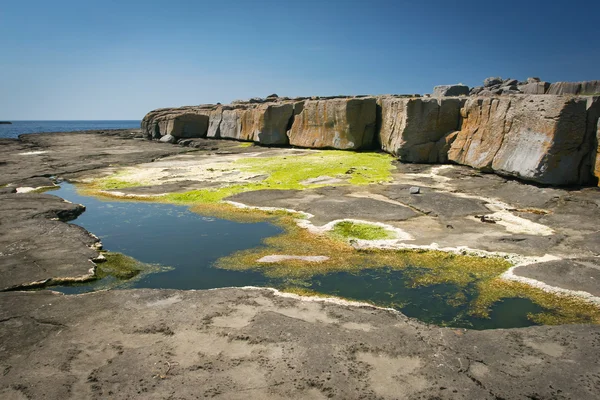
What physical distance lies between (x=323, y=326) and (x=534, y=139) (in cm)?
1194

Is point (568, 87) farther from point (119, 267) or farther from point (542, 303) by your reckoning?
point (119, 267)

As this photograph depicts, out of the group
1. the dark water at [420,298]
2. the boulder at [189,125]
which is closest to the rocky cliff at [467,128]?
the boulder at [189,125]

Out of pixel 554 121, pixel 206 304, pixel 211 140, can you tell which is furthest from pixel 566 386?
pixel 211 140

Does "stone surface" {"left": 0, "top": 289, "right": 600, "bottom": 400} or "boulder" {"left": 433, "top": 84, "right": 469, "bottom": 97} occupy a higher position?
"boulder" {"left": 433, "top": 84, "right": 469, "bottom": 97}

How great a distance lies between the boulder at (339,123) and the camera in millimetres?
25156

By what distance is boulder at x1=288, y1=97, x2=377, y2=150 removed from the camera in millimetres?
25156

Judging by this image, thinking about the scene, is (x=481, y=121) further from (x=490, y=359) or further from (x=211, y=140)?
(x=211, y=140)

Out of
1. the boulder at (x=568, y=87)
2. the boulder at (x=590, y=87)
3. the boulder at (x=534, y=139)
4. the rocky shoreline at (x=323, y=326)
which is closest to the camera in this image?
the rocky shoreline at (x=323, y=326)

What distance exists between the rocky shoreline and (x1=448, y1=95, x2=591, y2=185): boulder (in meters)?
0.07

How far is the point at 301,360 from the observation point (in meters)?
5.19

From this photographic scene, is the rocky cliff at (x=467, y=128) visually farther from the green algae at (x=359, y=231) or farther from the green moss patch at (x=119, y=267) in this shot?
the green moss patch at (x=119, y=267)

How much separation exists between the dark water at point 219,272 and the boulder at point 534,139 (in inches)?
326

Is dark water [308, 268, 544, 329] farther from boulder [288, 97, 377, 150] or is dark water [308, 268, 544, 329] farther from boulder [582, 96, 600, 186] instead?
boulder [288, 97, 377, 150]

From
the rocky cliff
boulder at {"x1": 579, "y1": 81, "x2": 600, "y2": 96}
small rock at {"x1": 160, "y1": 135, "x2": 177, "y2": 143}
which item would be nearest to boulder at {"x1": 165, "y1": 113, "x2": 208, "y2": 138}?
small rock at {"x1": 160, "y1": 135, "x2": 177, "y2": 143}
